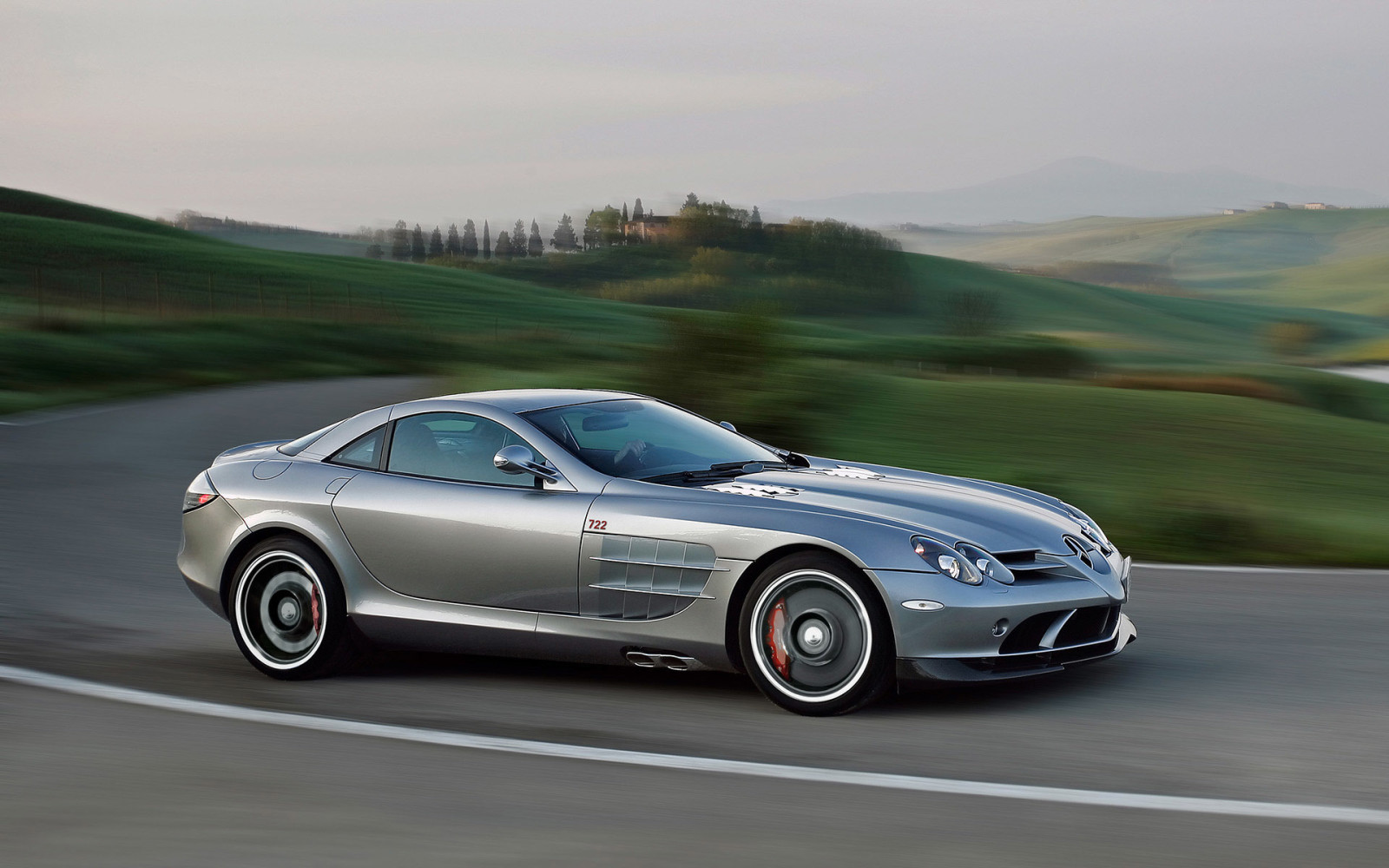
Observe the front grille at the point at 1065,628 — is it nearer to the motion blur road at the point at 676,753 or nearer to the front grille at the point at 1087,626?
the front grille at the point at 1087,626

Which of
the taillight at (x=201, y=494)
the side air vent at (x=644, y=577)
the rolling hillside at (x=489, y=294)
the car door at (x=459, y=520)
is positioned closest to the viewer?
the side air vent at (x=644, y=577)

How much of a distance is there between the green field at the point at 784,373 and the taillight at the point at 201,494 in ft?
23.7

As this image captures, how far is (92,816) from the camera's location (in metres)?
4.83

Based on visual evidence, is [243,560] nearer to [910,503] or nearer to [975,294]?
[910,503]

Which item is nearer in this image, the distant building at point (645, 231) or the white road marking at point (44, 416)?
the white road marking at point (44, 416)

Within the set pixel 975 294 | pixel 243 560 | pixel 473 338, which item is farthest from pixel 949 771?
pixel 975 294

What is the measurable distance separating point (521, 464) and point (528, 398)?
744 mm

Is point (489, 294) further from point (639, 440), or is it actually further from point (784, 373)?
point (639, 440)

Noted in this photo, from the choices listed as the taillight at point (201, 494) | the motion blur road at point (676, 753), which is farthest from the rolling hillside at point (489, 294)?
the motion blur road at point (676, 753)

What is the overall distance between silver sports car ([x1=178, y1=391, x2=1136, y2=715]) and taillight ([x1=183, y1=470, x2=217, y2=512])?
0.06ft

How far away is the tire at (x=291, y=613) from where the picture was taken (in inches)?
279

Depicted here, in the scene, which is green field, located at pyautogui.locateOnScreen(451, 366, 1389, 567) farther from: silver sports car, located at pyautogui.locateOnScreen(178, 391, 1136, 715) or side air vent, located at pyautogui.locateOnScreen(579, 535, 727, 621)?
side air vent, located at pyautogui.locateOnScreen(579, 535, 727, 621)

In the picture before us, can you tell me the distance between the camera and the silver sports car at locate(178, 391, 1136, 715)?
6062 millimetres

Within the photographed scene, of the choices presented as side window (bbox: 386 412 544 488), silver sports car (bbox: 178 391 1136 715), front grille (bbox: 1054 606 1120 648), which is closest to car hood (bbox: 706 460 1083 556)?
silver sports car (bbox: 178 391 1136 715)
